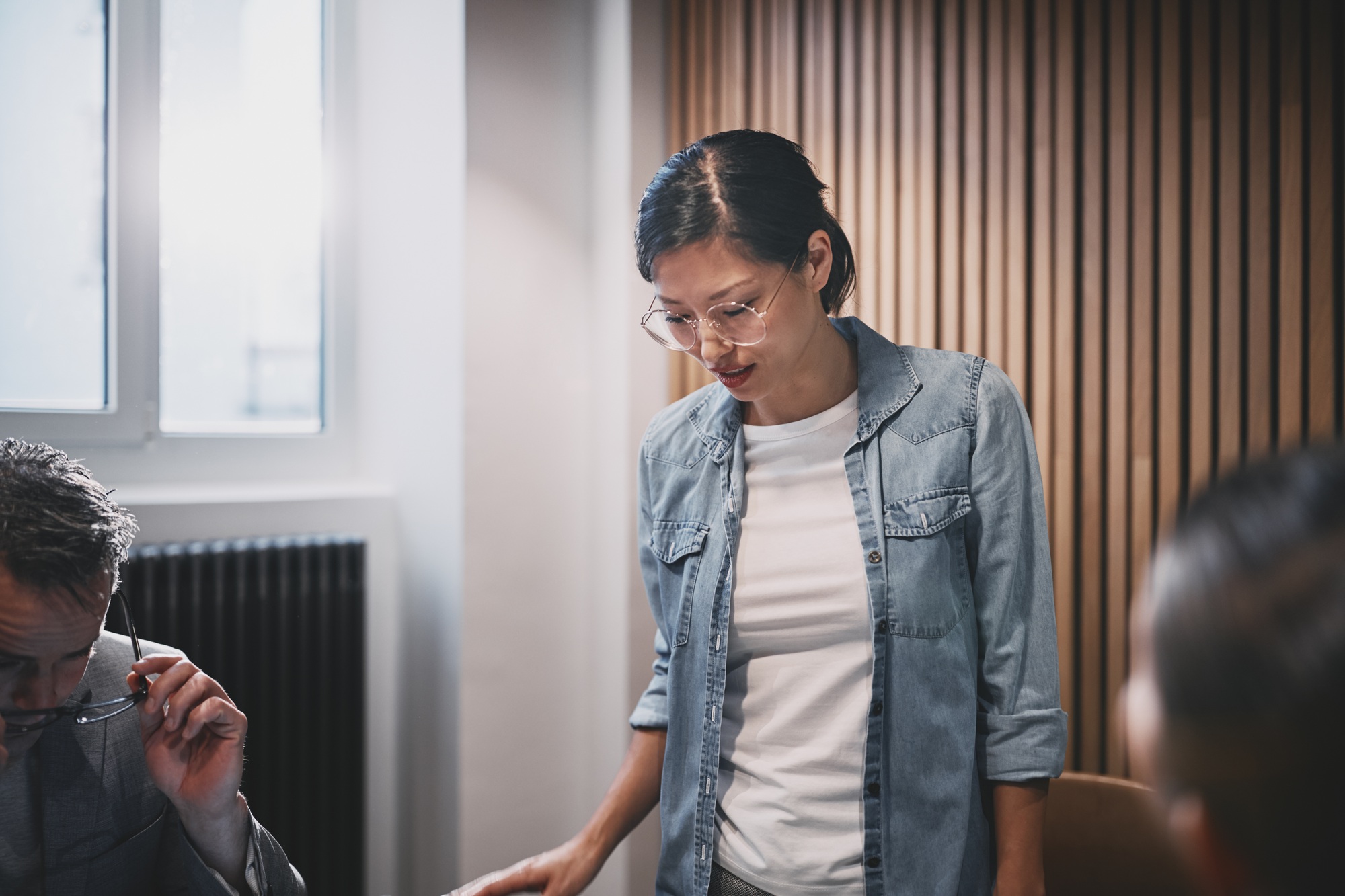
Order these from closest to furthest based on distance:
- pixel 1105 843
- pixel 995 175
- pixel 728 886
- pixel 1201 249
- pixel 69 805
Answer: pixel 69 805
pixel 728 886
pixel 1105 843
pixel 1201 249
pixel 995 175

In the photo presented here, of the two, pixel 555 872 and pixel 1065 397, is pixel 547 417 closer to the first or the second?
pixel 1065 397

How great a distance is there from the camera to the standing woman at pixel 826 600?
1216mm

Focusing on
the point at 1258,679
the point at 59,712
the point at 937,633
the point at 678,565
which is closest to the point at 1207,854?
the point at 1258,679

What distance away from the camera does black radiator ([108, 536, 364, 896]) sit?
2164 millimetres

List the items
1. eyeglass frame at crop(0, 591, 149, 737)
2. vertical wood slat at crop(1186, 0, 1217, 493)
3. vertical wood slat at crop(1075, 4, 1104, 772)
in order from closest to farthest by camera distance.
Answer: eyeglass frame at crop(0, 591, 149, 737) < vertical wood slat at crop(1186, 0, 1217, 493) < vertical wood slat at crop(1075, 4, 1104, 772)

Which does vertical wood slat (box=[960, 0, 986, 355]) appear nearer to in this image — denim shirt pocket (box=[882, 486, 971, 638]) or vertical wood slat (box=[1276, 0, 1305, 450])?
vertical wood slat (box=[1276, 0, 1305, 450])

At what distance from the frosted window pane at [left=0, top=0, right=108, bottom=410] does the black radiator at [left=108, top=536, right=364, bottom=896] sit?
62cm

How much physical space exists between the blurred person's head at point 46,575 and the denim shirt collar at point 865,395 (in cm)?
88

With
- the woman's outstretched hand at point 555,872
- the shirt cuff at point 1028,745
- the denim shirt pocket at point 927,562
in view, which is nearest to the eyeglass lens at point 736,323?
the denim shirt pocket at point 927,562

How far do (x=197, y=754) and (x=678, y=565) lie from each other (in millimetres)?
749

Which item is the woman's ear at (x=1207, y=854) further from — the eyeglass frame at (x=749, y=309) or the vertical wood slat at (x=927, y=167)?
the vertical wood slat at (x=927, y=167)

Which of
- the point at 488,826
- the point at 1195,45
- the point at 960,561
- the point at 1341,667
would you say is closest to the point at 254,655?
the point at 488,826

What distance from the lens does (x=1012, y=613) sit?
1.22 m

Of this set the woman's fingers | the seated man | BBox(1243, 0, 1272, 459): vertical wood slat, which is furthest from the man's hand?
BBox(1243, 0, 1272, 459): vertical wood slat
